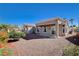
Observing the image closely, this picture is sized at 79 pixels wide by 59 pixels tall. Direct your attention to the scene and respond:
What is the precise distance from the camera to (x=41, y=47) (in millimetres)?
6668

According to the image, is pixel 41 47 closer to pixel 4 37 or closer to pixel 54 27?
pixel 54 27

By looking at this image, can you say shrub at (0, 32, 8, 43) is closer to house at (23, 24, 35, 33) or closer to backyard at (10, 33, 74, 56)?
backyard at (10, 33, 74, 56)

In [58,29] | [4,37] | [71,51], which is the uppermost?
[58,29]

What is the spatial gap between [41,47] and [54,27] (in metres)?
0.49

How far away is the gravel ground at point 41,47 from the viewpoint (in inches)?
261

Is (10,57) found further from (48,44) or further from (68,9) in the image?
(68,9)

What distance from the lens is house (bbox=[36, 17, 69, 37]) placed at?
6.64m

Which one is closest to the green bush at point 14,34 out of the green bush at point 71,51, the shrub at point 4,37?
the shrub at point 4,37

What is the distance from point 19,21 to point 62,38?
0.94 m

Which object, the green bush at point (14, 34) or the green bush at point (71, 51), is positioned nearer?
the green bush at point (71, 51)

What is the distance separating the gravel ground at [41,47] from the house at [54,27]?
129mm

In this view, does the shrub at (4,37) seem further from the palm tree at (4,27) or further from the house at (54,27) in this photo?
the house at (54,27)

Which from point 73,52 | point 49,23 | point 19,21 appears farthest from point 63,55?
point 19,21

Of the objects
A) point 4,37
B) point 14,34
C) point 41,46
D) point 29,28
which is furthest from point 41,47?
point 4,37
